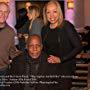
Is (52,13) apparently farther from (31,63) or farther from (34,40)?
(31,63)

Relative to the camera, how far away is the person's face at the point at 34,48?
2955 millimetres

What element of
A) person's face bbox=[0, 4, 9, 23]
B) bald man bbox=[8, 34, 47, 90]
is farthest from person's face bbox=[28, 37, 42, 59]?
person's face bbox=[0, 4, 9, 23]

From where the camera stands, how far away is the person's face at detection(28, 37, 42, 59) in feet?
9.70

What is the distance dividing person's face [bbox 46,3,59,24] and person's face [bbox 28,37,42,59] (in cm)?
23

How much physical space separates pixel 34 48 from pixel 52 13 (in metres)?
0.32

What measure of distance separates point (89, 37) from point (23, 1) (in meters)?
4.39

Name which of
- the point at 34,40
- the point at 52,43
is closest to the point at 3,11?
the point at 34,40

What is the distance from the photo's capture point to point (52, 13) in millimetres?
3025

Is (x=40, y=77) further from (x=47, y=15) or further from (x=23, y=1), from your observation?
(x=23, y=1)

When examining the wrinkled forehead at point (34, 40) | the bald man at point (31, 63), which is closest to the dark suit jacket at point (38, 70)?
the bald man at point (31, 63)

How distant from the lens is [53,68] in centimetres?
300

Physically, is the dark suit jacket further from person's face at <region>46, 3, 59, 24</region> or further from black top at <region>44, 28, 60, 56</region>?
person's face at <region>46, 3, 59, 24</region>

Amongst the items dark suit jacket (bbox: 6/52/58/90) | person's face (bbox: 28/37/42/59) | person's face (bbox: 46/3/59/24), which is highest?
person's face (bbox: 46/3/59/24)

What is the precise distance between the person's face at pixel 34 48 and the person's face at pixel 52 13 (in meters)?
0.23
